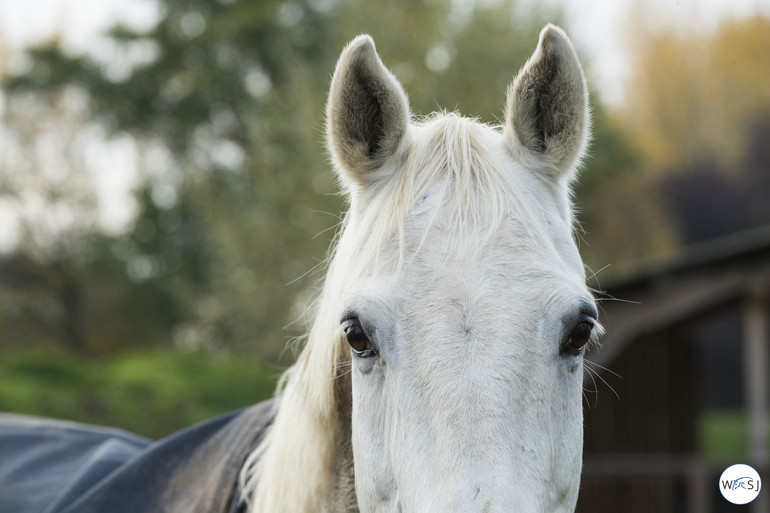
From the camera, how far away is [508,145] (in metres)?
2.03

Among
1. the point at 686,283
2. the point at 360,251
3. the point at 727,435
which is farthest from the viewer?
the point at 727,435

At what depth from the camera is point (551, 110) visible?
201 cm

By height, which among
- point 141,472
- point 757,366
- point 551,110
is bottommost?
point 757,366

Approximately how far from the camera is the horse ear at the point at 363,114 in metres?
1.93

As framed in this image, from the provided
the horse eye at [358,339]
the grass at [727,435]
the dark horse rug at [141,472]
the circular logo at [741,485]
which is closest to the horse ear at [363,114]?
the horse eye at [358,339]

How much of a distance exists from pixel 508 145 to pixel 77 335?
66.5 ft

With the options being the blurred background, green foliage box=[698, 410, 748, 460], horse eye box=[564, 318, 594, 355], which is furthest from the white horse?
green foliage box=[698, 410, 748, 460]

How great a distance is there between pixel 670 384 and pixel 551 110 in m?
9.65

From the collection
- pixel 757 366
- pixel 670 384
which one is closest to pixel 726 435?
pixel 670 384

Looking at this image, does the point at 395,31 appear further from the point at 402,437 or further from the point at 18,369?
the point at 402,437

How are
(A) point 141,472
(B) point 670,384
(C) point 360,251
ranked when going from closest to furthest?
(C) point 360,251, (A) point 141,472, (B) point 670,384

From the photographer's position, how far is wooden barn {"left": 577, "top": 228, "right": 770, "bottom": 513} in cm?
869

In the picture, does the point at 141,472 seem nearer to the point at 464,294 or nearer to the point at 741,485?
the point at 464,294

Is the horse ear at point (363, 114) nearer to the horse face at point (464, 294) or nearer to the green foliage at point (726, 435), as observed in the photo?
the horse face at point (464, 294)
